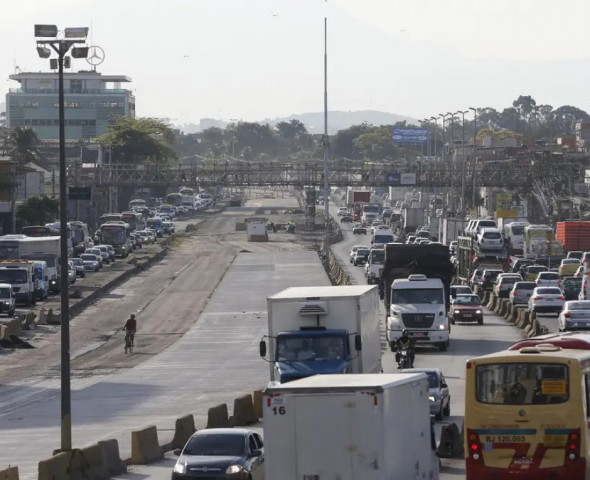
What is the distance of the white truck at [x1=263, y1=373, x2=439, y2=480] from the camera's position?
19.1m

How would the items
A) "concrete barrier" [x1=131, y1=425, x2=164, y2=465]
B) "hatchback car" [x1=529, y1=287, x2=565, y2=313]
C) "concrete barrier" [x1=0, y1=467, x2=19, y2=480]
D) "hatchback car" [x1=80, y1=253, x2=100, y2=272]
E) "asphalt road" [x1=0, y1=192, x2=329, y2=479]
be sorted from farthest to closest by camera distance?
"hatchback car" [x1=80, y1=253, x2=100, y2=272], "hatchback car" [x1=529, y1=287, x2=565, y2=313], "asphalt road" [x1=0, y1=192, x2=329, y2=479], "concrete barrier" [x1=131, y1=425, x2=164, y2=465], "concrete barrier" [x1=0, y1=467, x2=19, y2=480]

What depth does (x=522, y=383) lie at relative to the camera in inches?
843

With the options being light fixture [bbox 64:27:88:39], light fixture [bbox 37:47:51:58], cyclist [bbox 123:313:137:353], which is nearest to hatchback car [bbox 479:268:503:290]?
cyclist [bbox 123:313:137:353]

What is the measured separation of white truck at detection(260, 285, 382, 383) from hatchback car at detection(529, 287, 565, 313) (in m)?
33.8

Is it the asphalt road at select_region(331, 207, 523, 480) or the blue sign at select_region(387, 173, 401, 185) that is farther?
the blue sign at select_region(387, 173, 401, 185)

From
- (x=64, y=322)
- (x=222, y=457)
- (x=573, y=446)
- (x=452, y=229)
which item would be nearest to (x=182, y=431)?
(x=64, y=322)

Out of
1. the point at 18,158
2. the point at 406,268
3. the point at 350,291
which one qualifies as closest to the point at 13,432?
the point at 350,291

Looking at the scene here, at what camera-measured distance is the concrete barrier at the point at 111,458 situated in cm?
2794

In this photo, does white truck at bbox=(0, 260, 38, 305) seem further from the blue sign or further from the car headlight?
the blue sign

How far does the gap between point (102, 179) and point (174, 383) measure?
126m

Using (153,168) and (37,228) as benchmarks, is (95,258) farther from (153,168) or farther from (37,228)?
(153,168)

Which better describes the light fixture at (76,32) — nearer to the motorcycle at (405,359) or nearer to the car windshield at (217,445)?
the car windshield at (217,445)

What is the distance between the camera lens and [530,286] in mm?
70875

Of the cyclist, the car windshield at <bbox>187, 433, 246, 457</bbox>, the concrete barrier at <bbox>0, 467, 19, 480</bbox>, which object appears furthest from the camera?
the cyclist
